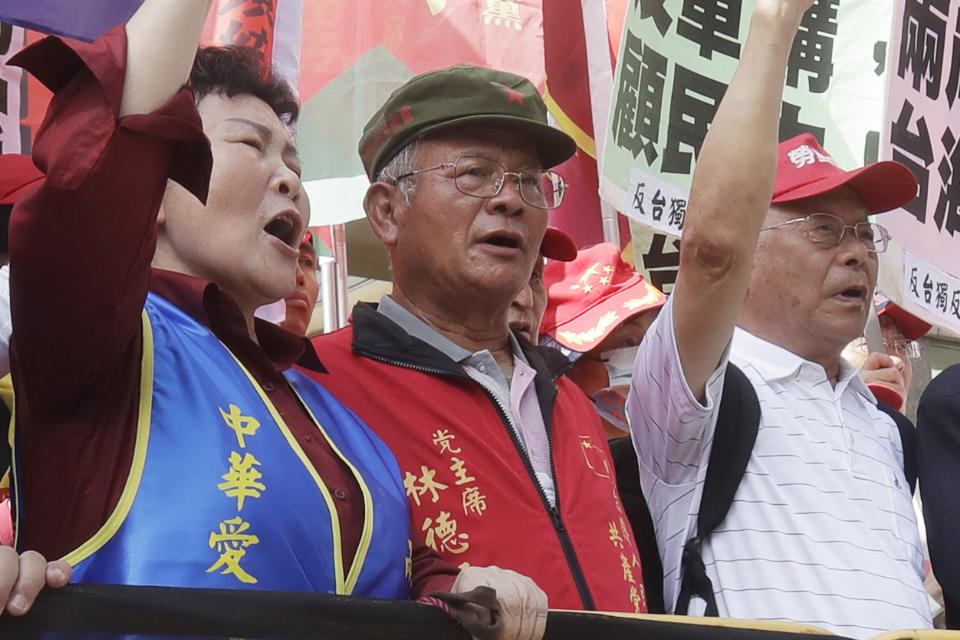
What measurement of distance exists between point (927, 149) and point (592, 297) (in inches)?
44.5

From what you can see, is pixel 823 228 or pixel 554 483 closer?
pixel 554 483

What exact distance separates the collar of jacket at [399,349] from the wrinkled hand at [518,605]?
0.93 m

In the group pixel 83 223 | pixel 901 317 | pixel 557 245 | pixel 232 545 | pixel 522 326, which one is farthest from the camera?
pixel 901 317

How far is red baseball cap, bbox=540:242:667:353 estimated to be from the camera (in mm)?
3767

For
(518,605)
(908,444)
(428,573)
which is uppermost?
(518,605)

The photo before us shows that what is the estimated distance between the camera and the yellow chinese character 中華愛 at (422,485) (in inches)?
86.4

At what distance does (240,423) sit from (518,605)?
441 millimetres

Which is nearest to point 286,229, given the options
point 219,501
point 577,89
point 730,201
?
point 219,501

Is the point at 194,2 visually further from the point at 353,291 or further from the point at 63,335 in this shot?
the point at 353,291

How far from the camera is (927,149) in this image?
3.94 meters

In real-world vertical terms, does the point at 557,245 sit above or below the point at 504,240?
below

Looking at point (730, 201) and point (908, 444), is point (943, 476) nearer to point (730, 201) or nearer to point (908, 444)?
point (908, 444)

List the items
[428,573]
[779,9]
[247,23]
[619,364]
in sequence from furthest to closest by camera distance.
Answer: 1. [619,364]
2. [247,23]
3. [779,9]
4. [428,573]

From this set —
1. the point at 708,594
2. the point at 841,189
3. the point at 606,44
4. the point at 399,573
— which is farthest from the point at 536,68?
the point at 399,573
